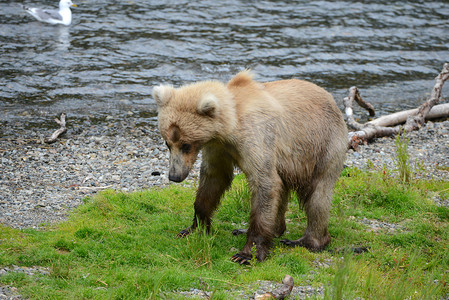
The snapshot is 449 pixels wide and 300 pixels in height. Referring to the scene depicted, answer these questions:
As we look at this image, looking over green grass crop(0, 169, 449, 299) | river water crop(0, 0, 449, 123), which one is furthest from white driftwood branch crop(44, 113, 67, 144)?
green grass crop(0, 169, 449, 299)

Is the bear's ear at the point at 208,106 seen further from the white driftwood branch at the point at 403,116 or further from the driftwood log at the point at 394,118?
the white driftwood branch at the point at 403,116

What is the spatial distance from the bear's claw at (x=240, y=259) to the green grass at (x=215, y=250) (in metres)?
0.08

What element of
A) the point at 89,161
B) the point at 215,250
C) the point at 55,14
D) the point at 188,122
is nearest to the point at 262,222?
the point at 215,250

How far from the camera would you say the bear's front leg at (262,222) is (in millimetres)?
5852

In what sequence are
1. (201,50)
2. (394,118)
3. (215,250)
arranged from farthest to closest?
(201,50) < (394,118) < (215,250)

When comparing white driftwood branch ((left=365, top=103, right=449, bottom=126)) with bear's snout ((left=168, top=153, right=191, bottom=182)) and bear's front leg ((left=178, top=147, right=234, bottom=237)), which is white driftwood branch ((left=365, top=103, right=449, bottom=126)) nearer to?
bear's front leg ((left=178, top=147, right=234, bottom=237))

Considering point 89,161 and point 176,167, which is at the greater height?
point 176,167

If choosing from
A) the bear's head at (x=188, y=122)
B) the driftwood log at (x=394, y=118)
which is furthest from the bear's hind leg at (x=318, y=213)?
the driftwood log at (x=394, y=118)

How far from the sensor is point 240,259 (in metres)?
5.93

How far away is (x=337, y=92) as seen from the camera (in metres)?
14.1

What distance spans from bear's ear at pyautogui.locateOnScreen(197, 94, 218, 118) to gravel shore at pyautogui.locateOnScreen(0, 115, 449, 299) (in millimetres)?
2591

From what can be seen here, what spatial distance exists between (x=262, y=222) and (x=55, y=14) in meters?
12.9

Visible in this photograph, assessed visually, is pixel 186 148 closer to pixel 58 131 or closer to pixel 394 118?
pixel 58 131

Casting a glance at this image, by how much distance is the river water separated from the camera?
42.9 feet
